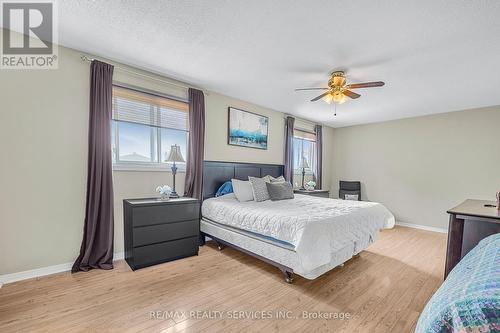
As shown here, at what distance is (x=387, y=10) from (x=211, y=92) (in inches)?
109

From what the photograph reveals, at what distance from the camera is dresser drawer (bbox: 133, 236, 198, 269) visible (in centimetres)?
267

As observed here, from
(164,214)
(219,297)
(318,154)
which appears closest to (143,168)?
(164,214)

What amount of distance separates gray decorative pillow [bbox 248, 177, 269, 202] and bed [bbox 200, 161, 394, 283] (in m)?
0.13

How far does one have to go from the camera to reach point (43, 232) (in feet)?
8.04

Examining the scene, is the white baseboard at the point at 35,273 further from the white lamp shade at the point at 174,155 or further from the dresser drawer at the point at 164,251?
the white lamp shade at the point at 174,155

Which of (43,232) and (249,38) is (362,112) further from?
(43,232)

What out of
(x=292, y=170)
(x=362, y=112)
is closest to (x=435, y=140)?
(x=362, y=112)

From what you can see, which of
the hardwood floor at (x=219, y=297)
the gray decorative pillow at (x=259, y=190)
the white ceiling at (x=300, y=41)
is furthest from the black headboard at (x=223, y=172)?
the white ceiling at (x=300, y=41)

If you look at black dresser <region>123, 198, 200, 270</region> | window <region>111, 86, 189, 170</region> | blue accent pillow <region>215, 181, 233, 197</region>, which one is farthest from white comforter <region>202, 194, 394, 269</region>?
window <region>111, 86, 189, 170</region>

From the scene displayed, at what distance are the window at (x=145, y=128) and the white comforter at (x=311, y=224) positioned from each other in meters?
1.16

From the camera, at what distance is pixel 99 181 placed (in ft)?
8.73

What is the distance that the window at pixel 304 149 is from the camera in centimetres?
566

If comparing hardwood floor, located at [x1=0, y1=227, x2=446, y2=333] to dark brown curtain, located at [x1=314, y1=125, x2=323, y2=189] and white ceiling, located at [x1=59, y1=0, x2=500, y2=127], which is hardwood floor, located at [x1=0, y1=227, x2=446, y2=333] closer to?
white ceiling, located at [x1=59, y1=0, x2=500, y2=127]

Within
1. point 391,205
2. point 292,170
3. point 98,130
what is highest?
point 98,130
